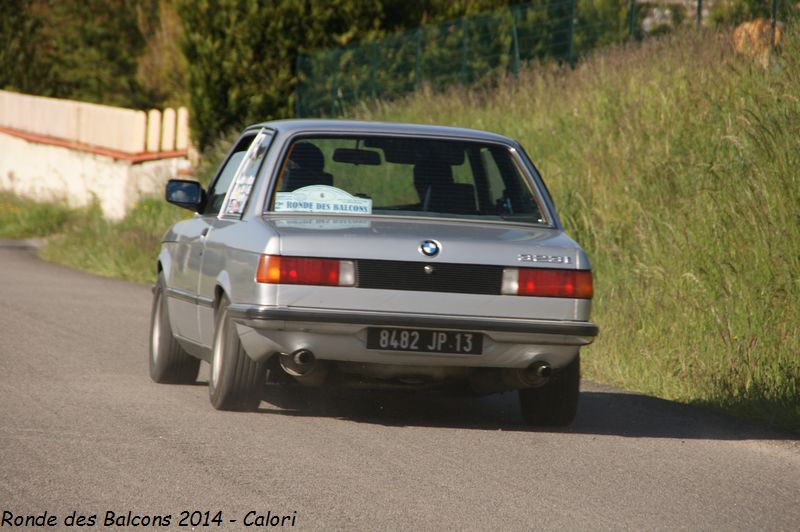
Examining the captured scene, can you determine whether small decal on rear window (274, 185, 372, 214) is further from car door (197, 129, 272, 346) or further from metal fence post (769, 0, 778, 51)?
metal fence post (769, 0, 778, 51)

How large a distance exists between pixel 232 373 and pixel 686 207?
587 cm

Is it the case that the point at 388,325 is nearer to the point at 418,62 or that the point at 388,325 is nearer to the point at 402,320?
the point at 402,320

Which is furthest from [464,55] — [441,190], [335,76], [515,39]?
[441,190]

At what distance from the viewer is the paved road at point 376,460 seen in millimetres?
6074

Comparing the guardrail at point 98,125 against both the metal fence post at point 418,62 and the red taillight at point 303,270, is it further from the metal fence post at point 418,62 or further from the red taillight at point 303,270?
the red taillight at point 303,270

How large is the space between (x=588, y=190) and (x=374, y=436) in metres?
7.68

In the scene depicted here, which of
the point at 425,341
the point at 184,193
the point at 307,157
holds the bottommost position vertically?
the point at 425,341

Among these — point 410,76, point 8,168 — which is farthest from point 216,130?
point 8,168

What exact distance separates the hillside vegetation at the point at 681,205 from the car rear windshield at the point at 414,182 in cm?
207

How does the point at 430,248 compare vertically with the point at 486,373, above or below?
above

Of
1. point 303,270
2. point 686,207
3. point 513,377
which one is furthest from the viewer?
point 686,207

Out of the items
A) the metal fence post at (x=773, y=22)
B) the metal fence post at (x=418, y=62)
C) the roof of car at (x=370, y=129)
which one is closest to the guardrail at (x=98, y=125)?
the metal fence post at (x=418, y=62)

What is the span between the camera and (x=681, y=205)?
44.0 ft

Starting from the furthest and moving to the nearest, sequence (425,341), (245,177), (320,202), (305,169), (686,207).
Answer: (686,207) → (245,177) → (305,169) → (320,202) → (425,341)
